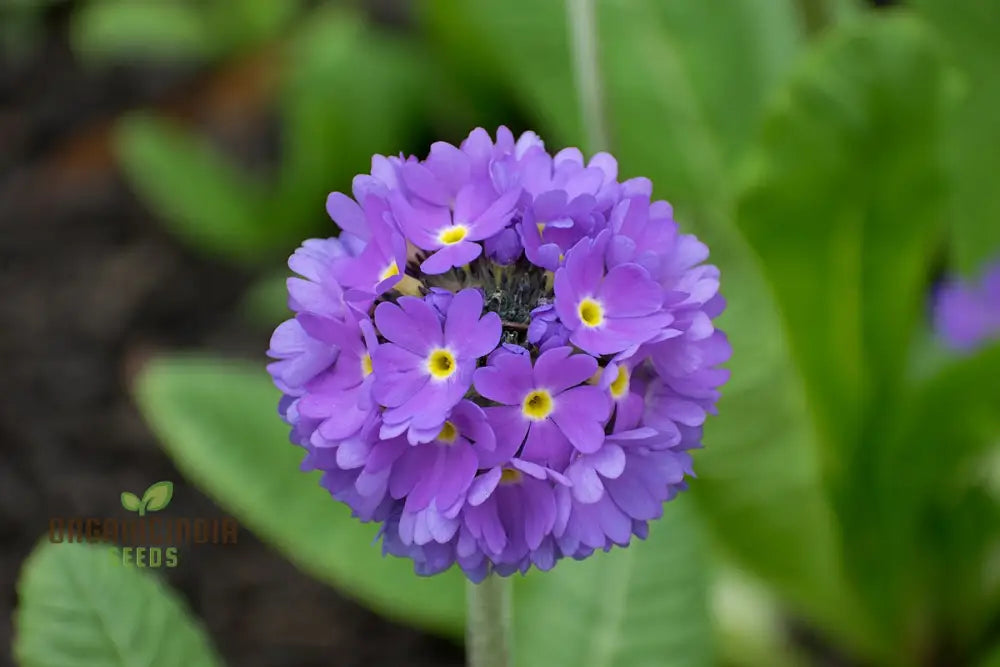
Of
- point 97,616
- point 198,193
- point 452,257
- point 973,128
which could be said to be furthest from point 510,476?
point 198,193

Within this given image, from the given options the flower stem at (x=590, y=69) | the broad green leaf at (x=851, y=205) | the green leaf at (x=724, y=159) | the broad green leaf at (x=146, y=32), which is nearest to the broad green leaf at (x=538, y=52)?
the green leaf at (x=724, y=159)

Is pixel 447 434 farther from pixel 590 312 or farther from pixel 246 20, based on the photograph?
pixel 246 20

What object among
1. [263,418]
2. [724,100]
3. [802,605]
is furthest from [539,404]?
[724,100]

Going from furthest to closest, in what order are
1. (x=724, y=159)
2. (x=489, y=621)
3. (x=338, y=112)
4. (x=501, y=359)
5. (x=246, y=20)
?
(x=246, y=20) → (x=338, y=112) → (x=724, y=159) → (x=489, y=621) → (x=501, y=359)

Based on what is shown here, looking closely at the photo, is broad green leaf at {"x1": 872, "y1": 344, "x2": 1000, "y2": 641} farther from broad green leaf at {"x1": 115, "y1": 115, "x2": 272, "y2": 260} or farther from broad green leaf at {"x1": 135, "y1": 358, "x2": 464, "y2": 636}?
broad green leaf at {"x1": 115, "y1": 115, "x2": 272, "y2": 260}

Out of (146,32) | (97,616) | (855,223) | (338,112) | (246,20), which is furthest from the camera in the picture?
(246,20)

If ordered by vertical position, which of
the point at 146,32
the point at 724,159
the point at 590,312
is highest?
the point at 146,32
